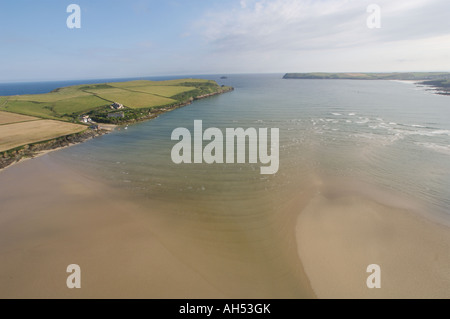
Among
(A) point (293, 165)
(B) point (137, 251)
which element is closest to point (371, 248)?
(A) point (293, 165)

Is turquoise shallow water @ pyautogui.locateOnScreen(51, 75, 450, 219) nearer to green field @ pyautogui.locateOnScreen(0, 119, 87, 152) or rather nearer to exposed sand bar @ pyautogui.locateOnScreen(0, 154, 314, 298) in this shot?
exposed sand bar @ pyautogui.locateOnScreen(0, 154, 314, 298)

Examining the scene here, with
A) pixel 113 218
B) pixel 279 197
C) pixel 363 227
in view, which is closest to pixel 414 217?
pixel 363 227

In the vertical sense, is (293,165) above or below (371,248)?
above

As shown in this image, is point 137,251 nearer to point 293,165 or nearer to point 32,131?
point 293,165

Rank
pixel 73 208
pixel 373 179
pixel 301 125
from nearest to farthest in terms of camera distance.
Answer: pixel 73 208
pixel 373 179
pixel 301 125

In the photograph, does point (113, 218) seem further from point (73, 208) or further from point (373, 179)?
point (373, 179)

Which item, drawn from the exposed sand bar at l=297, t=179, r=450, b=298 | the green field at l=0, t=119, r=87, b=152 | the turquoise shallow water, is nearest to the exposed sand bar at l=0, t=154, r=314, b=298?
the exposed sand bar at l=297, t=179, r=450, b=298
